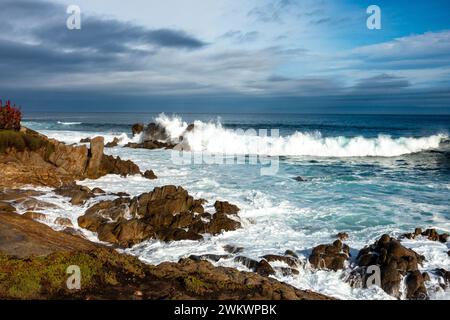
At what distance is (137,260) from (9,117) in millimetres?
16402

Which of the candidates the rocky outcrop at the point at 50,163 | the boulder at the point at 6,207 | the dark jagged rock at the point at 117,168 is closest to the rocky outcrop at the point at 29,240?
the boulder at the point at 6,207

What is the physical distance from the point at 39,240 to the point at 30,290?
8.59ft

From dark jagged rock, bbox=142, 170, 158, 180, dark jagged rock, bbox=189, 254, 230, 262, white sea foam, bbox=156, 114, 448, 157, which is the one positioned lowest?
dark jagged rock, bbox=189, 254, 230, 262

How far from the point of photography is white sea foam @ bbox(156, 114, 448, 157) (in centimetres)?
4066

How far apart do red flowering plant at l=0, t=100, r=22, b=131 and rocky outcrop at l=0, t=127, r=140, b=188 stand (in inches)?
24.5

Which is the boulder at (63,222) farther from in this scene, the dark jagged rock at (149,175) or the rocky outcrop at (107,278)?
the dark jagged rock at (149,175)

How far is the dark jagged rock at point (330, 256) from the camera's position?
1087cm

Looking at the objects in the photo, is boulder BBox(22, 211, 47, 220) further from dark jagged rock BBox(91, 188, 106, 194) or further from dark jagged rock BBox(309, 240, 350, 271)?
dark jagged rock BBox(309, 240, 350, 271)

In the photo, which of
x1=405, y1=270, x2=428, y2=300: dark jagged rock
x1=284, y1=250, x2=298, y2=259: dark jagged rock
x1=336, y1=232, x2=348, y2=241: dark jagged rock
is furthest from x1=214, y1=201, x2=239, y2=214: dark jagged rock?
x1=405, y1=270, x2=428, y2=300: dark jagged rock

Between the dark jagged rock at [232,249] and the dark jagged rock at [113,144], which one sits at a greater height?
the dark jagged rock at [113,144]

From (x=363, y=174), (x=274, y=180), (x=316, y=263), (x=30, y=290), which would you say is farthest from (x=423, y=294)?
(x=363, y=174)

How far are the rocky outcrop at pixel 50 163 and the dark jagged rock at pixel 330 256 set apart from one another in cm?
1281
